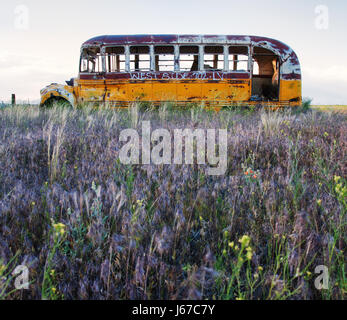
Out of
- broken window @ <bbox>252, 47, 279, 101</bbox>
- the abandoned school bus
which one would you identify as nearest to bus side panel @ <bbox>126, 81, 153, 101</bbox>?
the abandoned school bus

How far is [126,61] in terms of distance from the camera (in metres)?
10.0

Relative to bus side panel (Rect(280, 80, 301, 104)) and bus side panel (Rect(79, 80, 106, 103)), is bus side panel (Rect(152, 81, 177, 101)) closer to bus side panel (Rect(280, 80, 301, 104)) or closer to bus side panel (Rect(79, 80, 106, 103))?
bus side panel (Rect(79, 80, 106, 103))

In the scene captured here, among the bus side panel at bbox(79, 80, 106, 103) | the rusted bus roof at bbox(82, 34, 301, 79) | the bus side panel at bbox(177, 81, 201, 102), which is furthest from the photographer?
the bus side panel at bbox(79, 80, 106, 103)

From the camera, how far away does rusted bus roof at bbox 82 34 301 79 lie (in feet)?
31.9

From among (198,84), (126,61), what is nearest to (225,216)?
(198,84)

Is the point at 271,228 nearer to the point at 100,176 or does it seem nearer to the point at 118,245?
the point at 118,245

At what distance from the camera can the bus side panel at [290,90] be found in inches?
395

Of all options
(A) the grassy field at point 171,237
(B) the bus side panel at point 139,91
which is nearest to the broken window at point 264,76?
(B) the bus side panel at point 139,91

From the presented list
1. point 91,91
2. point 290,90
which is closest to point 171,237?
point 91,91

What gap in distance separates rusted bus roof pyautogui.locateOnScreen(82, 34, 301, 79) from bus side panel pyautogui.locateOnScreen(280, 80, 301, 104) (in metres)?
0.18

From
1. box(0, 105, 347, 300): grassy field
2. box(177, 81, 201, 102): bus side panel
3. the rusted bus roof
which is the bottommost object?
box(0, 105, 347, 300): grassy field

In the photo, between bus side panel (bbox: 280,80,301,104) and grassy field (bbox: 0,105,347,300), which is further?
bus side panel (bbox: 280,80,301,104)

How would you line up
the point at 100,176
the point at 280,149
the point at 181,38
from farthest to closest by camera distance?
the point at 181,38 < the point at 280,149 < the point at 100,176

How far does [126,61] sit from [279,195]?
9.13 m
